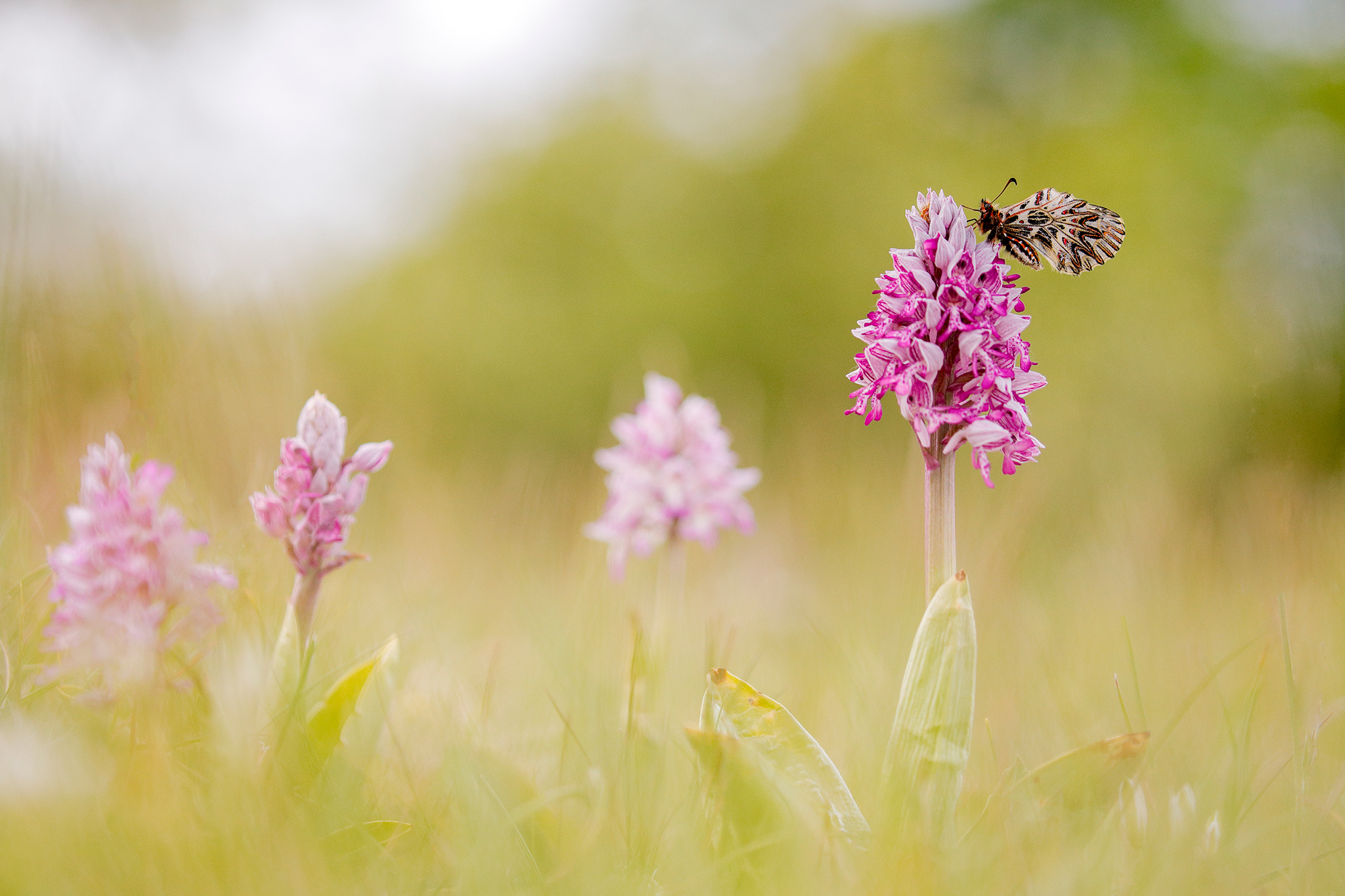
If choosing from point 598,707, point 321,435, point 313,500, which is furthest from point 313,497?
point 598,707

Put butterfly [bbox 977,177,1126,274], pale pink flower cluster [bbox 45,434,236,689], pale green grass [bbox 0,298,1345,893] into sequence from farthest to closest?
butterfly [bbox 977,177,1126,274], pale pink flower cluster [bbox 45,434,236,689], pale green grass [bbox 0,298,1345,893]

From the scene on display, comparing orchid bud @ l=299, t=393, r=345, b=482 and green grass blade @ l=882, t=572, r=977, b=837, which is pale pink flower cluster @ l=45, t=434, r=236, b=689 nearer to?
orchid bud @ l=299, t=393, r=345, b=482

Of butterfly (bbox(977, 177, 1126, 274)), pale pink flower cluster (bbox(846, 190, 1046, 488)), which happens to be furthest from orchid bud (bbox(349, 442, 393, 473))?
butterfly (bbox(977, 177, 1126, 274))

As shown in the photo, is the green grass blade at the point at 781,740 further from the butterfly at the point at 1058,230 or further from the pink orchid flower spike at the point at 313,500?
the butterfly at the point at 1058,230

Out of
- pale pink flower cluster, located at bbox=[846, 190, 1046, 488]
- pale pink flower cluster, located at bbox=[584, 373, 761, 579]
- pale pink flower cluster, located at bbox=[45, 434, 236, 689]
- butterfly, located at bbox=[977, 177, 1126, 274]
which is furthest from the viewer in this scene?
pale pink flower cluster, located at bbox=[584, 373, 761, 579]

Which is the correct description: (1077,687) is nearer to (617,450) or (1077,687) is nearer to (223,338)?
(617,450)

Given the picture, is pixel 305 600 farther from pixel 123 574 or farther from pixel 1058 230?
pixel 1058 230
